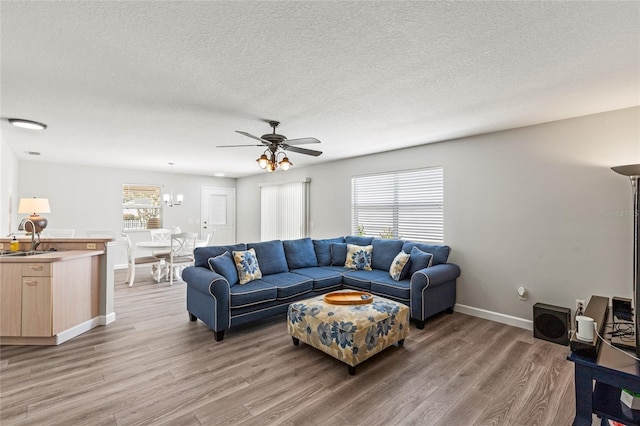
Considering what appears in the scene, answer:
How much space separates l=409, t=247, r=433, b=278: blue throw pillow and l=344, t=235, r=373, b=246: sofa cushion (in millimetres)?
1024

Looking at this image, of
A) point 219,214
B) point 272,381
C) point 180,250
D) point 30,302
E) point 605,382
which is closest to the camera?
point 605,382

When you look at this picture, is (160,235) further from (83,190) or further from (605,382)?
(605,382)

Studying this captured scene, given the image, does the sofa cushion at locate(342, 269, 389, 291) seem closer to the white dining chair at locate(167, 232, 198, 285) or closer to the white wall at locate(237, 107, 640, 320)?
the white wall at locate(237, 107, 640, 320)

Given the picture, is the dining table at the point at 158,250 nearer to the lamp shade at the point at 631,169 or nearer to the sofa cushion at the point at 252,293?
the sofa cushion at the point at 252,293

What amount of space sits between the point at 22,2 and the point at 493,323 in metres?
5.06

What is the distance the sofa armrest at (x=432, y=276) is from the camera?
11.4 feet

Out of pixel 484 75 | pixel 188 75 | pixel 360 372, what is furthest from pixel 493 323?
pixel 188 75

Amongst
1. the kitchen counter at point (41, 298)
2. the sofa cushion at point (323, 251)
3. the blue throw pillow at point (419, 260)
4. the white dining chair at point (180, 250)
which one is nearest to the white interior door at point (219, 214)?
the white dining chair at point (180, 250)

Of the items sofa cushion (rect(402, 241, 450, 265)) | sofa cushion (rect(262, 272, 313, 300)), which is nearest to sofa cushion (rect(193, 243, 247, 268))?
sofa cushion (rect(262, 272, 313, 300))

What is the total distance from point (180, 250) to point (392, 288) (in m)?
4.27

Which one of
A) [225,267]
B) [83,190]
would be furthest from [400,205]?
[83,190]

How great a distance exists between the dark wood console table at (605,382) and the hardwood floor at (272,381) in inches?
16.9

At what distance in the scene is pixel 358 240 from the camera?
511cm

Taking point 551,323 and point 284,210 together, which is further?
point 284,210
